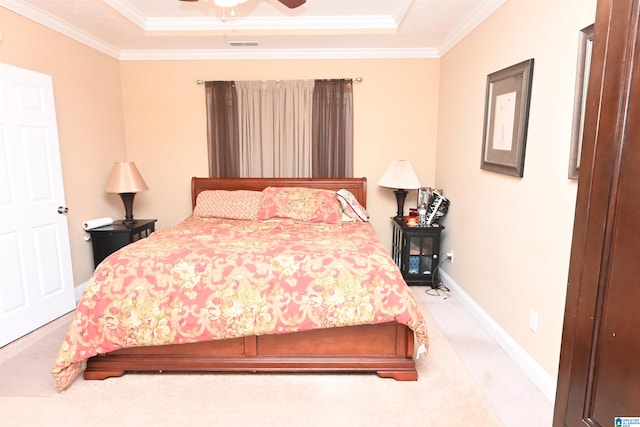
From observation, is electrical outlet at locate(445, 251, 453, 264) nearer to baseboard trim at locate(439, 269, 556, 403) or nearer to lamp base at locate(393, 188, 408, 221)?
baseboard trim at locate(439, 269, 556, 403)

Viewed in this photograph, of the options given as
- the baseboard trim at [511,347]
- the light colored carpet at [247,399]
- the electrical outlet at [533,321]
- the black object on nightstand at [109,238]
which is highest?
the black object on nightstand at [109,238]

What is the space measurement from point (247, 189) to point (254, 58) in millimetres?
1496

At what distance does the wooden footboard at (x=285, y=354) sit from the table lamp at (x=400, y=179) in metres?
2.03

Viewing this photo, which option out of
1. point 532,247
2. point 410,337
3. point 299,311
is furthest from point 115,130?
point 532,247

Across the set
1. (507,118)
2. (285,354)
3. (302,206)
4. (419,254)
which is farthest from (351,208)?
(285,354)

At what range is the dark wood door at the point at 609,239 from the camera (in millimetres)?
792

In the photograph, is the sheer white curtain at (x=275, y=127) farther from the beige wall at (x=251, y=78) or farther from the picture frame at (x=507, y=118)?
the picture frame at (x=507, y=118)

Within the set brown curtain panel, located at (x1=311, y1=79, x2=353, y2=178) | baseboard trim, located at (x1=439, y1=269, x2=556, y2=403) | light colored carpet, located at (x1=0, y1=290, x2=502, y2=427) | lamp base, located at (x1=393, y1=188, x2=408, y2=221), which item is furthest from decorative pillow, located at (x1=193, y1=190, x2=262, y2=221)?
baseboard trim, located at (x1=439, y1=269, x2=556, y2=403)

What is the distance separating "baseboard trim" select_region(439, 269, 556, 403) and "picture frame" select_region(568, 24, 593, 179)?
1.20 meters

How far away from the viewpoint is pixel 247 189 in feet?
14.9

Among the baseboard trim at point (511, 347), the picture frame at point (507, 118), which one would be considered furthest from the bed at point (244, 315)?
the picture frame at point (507, 118)

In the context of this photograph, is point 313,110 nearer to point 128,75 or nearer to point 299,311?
point 128,75

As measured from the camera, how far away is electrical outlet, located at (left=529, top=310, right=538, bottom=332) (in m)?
2.45

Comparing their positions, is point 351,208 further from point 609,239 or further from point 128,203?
point 609,239
